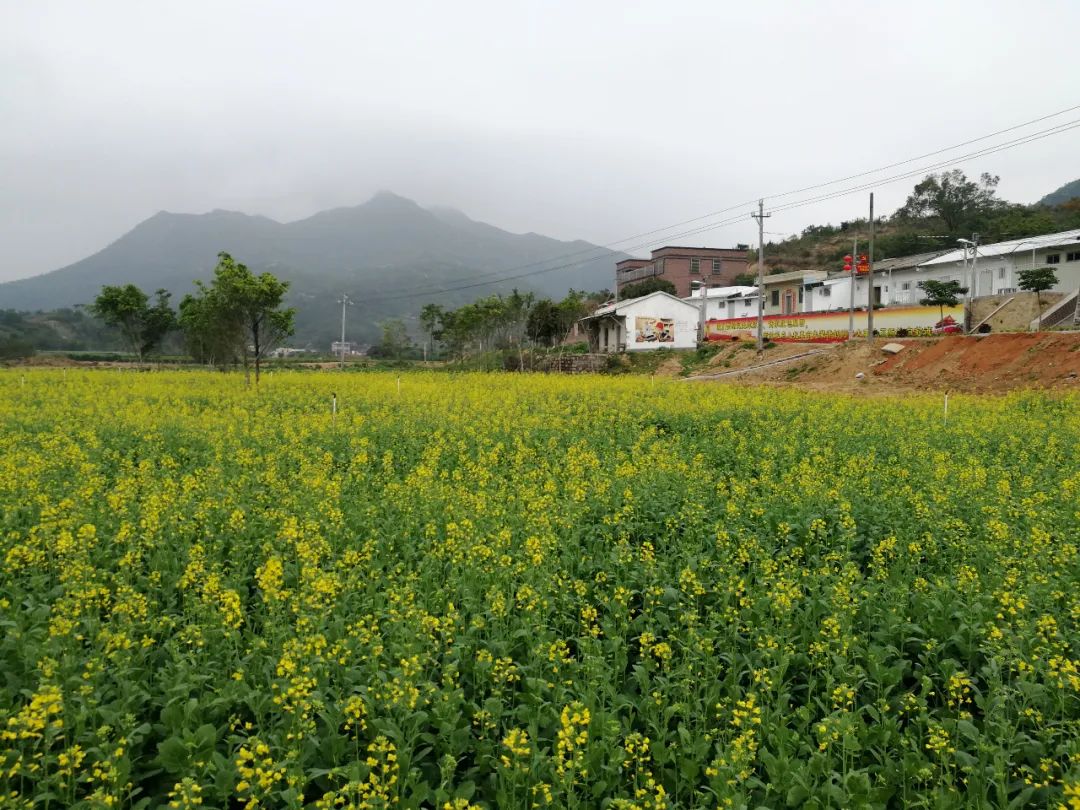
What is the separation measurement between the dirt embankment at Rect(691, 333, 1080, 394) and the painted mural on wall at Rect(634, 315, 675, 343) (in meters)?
18.2

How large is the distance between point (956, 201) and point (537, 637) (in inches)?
3677

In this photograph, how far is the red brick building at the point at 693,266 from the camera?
8662 cm

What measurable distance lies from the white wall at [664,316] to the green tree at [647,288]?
73.8ft

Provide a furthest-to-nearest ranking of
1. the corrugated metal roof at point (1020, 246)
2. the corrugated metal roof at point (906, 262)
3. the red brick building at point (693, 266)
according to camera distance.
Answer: the red brick building at point (693, 266)
the corrugated metal roof at point (906, 262)
the corrugated metal roof at point (1020, 246)

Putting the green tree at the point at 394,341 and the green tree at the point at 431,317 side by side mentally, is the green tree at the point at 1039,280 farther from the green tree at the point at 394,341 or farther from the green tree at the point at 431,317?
the green tree at the point at 394,341

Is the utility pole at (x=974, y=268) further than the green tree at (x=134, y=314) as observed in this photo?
Yes

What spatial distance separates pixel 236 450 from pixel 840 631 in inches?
374

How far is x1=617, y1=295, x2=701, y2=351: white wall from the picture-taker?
5584cm

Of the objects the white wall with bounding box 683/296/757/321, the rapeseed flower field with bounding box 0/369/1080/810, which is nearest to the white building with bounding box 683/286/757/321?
the white wall with bounding box 683/296/757/321

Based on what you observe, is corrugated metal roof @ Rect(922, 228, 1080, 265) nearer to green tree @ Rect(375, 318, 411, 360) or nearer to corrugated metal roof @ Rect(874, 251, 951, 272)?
corrugated metal roof @ Rect(874, 251, 951, 272)

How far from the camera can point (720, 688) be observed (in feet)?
14.7

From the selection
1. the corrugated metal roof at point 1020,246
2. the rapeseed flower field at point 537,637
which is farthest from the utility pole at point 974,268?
the rapeseed flower field at point 537,637

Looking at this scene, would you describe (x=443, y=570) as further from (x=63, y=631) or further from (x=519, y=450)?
(x=519, y=450)

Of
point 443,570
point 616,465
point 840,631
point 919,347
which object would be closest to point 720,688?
point 840,631
